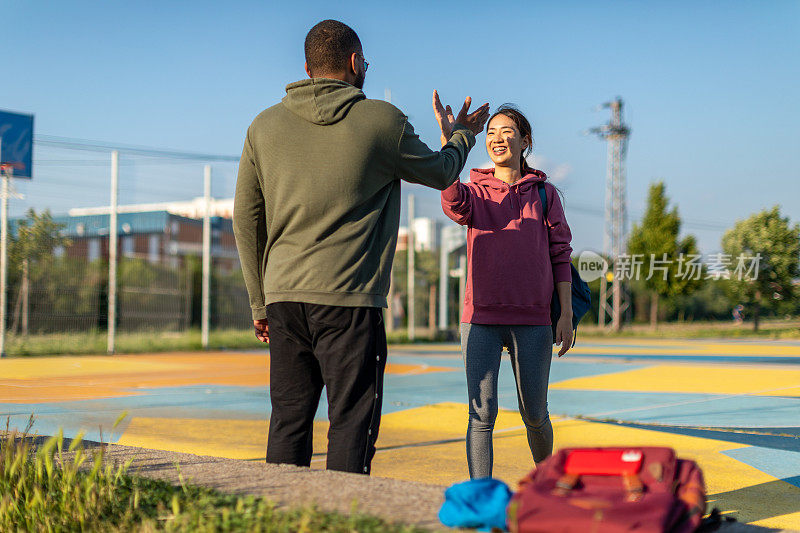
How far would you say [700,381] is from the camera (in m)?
11.5

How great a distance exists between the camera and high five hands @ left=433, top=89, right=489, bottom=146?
11.1 feet

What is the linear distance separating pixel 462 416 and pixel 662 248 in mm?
34304

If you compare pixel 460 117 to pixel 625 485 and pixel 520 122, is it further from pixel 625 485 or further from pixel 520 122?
pixel 625 485

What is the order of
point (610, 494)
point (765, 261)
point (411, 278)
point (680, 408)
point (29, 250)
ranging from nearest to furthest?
point (610, 494) → point (680, 408) → point (29, 250) → point (411, 278) → point (765, 261)

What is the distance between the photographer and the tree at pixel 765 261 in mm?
37000

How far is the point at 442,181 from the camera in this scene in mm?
3033

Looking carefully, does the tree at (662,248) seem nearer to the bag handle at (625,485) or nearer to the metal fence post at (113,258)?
the metal fence post at (113,258)

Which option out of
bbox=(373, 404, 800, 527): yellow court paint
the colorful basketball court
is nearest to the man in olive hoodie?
bbox=(373, 404, 800, 527): yellow court paint

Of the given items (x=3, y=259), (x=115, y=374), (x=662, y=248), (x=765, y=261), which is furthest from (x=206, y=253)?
(x=765, y=261)

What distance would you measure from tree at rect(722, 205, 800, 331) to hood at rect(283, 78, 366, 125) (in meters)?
38.7

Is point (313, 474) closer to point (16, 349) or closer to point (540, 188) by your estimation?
point (540, 188)

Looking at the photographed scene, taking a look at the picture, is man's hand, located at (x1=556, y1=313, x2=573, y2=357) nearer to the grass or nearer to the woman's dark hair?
the woman's dark hair

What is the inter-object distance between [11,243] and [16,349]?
2455 millimetres

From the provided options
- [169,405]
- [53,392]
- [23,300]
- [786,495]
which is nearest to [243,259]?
[786,495]
